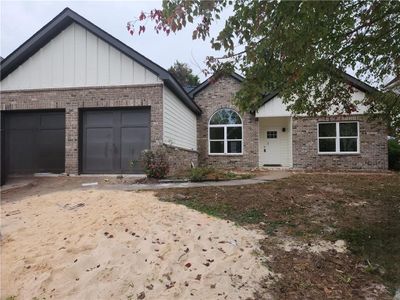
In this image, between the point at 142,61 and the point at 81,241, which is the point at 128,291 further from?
the point at 142,61

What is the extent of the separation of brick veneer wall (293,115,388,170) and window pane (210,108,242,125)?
3095 mm

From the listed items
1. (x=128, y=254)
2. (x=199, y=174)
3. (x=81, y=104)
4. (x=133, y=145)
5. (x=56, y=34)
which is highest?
(x=56, y=34)

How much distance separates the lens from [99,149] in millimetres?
12406

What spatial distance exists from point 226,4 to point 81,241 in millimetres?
3710

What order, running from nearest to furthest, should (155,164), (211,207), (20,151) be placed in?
(211,207), (155,164), (20,151)

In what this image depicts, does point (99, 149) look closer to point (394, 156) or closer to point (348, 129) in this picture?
point (348, 129)

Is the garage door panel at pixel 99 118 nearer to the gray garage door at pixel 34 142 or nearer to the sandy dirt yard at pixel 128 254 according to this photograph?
the gray garage door at pixel 34 142

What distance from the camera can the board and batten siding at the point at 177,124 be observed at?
41.2ft

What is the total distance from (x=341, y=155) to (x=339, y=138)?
809 mm

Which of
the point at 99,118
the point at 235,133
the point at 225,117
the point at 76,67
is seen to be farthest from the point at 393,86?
the point at 225,117

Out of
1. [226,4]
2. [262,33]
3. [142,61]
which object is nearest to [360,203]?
[262,33]

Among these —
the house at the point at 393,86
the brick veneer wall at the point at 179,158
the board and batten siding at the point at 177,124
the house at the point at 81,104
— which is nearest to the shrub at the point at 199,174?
the brick veneer wall at the point at 179,158

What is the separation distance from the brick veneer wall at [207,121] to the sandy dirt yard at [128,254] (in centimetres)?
1189

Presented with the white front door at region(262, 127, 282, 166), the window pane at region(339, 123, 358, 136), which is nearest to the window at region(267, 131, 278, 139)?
the white front door at region(262, 127, 282, 166)
